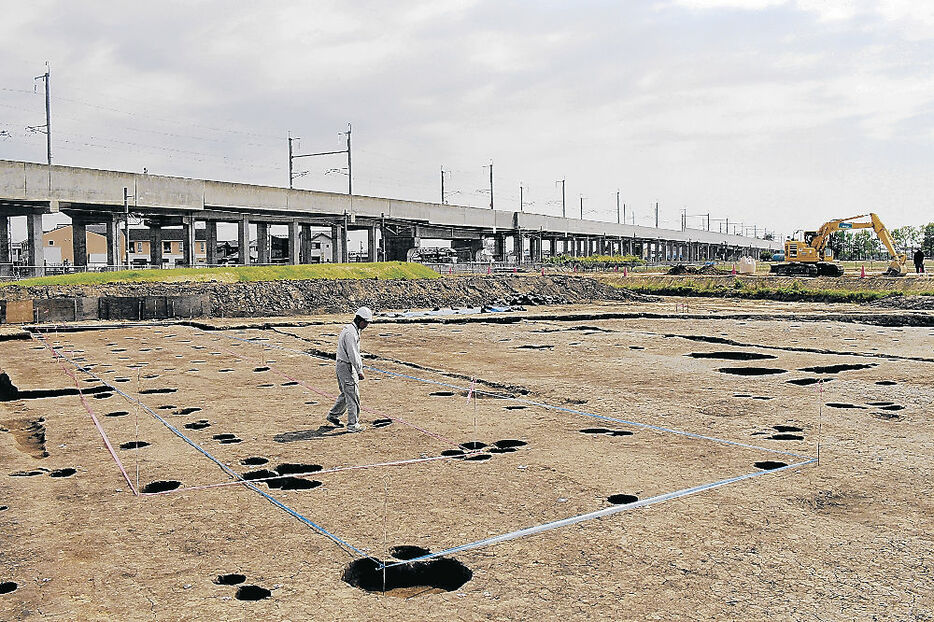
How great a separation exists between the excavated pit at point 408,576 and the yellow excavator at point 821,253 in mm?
52798

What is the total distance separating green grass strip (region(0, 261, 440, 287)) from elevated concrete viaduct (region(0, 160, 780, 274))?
714 centimetres

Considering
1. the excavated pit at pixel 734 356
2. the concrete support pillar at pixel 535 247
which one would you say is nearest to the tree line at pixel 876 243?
the concrete support pillar at pixel 535 247

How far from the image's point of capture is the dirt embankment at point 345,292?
32.5m

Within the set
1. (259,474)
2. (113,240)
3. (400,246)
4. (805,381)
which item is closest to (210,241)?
(113,240)

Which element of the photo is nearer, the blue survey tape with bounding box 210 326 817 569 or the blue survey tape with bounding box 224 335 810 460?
the blue survey tape with bounding box 210 326 817 569

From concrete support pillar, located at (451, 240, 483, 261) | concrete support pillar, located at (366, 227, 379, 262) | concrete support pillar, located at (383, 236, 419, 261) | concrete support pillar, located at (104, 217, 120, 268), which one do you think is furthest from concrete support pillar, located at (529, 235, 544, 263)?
concrete support pillar, located at (104, 217, 120, 268)

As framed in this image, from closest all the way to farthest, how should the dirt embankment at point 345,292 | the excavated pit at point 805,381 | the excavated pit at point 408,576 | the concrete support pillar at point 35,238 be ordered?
1. the excavated pit at point 408,576
2. the excavated pit at point 805,381
3. the dirt embankment at point 345,292
4. the concrete support pillar at point 35,238

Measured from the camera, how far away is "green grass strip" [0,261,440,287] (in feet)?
111

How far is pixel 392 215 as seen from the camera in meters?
66.7

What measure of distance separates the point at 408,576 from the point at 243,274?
35174mm

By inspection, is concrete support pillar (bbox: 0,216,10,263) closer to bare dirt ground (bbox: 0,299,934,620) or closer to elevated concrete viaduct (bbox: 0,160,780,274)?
elevated concrete viaduct (bbox: 0,160,780,274)

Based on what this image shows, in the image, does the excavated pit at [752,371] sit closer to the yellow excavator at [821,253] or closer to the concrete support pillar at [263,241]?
the yellow excavator at [821,253]

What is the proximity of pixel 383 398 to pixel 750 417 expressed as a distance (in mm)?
5523

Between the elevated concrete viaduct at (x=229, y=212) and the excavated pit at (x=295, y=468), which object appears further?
the elevated concrete viaduct at (x=229, y=212)
